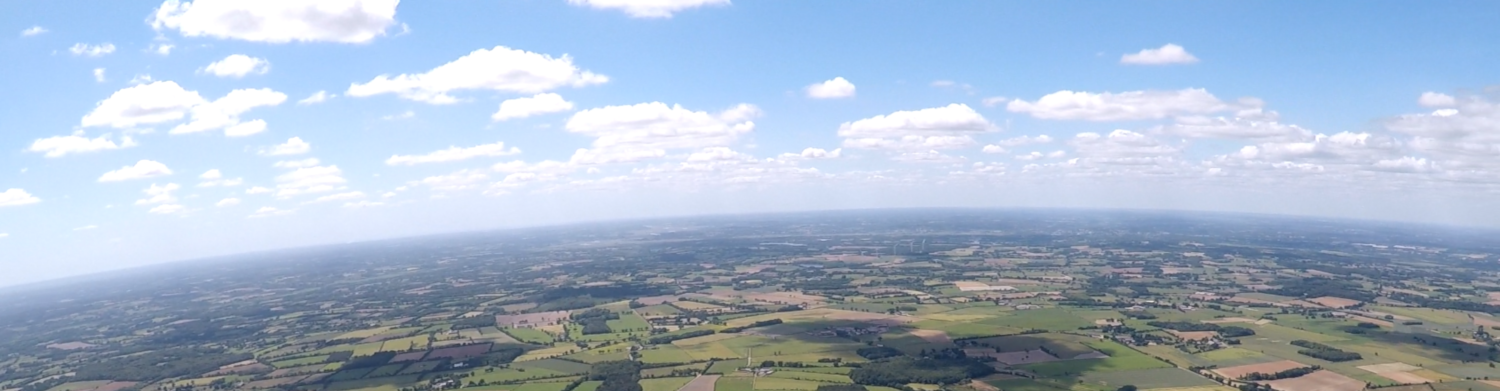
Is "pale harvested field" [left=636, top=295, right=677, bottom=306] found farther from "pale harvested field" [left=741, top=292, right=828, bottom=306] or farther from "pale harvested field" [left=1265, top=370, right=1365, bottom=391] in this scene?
"pale harvested field" [left=1265, top=370, right=1365, bottom=391]

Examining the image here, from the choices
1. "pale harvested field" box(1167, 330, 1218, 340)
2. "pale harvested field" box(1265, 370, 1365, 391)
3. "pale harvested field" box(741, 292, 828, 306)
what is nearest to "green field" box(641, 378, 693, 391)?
"pale harvested field" box(1265, 370, 1365, 391)

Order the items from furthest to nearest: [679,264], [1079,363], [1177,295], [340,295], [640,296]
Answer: [679,264]
[340,295]
[640,296]
[1177,295]
[1079,363]

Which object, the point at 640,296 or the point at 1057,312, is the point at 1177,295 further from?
the point at 640,296

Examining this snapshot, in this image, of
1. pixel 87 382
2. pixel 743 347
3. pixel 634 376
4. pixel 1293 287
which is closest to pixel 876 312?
pixel 743 347

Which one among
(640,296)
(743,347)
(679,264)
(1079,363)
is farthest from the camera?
(679,264)

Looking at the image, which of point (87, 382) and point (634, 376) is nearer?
point (634, 376)

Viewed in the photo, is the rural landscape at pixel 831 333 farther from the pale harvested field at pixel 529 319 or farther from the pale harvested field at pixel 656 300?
the pale harvested field at pixel 529 319
